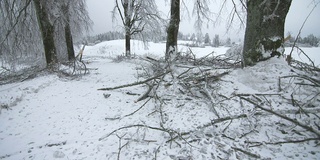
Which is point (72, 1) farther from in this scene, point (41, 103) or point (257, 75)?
point (257, 75)

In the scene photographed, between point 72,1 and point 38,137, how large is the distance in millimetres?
6391

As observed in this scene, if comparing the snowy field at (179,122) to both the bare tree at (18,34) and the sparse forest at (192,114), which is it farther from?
the bare tree at (18,34)

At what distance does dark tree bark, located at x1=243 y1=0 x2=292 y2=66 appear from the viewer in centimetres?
255

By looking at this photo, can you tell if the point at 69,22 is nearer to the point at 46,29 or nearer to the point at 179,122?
the point at 46,29

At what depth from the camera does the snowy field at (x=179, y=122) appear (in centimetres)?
153

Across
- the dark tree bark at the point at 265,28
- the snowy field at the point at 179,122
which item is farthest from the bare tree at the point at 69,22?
the dark tree bark at the point at 265,28

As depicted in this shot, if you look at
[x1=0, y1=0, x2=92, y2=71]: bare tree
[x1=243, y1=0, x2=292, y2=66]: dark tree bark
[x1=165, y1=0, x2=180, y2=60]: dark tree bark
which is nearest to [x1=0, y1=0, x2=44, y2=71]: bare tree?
[x1=0, y1=0, x2=92, y2=71]: bare tree

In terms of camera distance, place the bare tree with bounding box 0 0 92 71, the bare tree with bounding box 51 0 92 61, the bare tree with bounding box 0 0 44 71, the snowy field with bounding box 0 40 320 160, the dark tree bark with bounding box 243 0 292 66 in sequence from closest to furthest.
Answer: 1. the snowy field with bounding box 0 40 320 160
2. the dark tree bark with bounding box 243 0 292 66
3. the bare tree with bounding box 0 0 92 71
4. the bare tree with bounding box 0 0 44 71
5. the bare tree with bounding box 51 0 92 61

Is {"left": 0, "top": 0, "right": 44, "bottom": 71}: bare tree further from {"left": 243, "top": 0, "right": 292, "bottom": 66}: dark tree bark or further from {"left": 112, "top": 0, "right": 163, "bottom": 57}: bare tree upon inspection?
{"left": 243, "top": 0, "right": 292, "bottom": 66}: dark tree bark

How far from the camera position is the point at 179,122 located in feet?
6.48

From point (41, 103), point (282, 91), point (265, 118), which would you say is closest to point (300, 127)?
point (265, 118)

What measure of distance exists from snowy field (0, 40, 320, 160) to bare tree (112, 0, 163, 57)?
16.6ft

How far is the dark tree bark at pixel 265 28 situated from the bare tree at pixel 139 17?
5.45 m

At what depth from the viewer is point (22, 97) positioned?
3098 mm
